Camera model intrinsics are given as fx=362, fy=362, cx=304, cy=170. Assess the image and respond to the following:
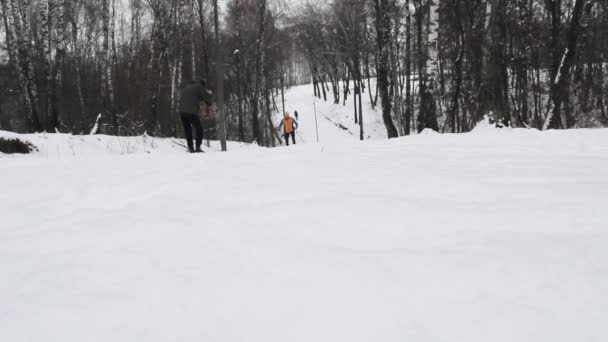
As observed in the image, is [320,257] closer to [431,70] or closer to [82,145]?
[431,70]

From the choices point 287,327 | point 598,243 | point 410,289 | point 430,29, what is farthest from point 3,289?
point 430,29

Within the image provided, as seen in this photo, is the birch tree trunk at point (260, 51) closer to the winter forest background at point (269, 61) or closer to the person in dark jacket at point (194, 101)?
the winter forest background at point (269, 61)

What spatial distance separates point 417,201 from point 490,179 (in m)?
0.78

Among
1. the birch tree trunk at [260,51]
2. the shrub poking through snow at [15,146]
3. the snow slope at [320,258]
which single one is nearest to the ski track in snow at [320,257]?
the snow slope at [320,258]

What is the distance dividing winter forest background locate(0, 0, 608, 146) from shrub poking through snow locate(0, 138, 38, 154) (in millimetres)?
4470

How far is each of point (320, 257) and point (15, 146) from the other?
29.0 feet

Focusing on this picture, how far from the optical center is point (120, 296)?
1.27 meters

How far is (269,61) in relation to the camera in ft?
78.0

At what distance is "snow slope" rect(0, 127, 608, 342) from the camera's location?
42.9 inches

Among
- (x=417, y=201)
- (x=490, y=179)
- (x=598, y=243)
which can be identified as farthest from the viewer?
(x=490, y=179)

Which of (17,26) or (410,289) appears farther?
(17,26)

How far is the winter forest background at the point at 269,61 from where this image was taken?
10484 mm

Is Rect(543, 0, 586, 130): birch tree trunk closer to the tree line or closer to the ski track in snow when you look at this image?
the tree line

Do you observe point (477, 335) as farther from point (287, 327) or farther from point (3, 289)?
point (3, 289)
